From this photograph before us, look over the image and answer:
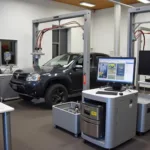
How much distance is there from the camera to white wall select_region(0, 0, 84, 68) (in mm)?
7031

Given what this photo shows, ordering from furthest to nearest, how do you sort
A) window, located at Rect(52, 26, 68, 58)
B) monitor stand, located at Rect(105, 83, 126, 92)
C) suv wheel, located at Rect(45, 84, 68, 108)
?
window, located at Rect(52, 26, 68, 58) < suv wheel, located at Rect(45, 84, 68, 108) < monitor stand, located at Rect(105, 83, 126, 92)

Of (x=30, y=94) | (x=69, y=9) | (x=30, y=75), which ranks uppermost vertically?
(x=69, y=9)

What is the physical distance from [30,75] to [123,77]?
102 inches

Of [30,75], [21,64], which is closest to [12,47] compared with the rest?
[21,64]

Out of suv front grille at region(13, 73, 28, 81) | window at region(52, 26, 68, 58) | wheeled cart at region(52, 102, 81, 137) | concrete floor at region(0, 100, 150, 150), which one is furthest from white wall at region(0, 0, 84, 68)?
wheeled cart at region(52, 102, 81, 137)

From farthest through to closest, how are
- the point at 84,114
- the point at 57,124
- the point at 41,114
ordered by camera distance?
the point at 41,114 → the point at 57,124 → the point at 84,114

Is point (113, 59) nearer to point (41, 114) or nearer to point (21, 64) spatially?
point (41, 114)

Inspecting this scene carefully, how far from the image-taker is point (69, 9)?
8.95 meters

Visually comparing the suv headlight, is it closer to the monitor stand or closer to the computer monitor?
the computer monitor

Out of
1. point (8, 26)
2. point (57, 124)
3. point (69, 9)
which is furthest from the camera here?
point (69, 9)

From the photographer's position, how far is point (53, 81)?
525 cm

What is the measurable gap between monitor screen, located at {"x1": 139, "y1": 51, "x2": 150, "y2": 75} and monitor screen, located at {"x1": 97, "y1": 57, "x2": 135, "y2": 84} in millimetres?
1032

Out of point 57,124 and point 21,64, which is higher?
point 21,64

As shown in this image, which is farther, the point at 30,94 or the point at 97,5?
the point at 97,5
